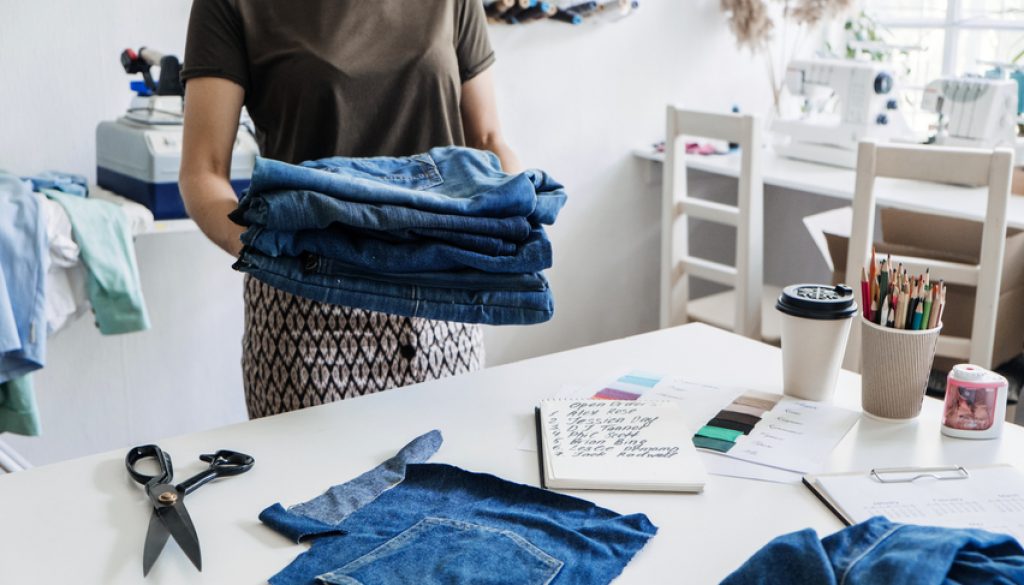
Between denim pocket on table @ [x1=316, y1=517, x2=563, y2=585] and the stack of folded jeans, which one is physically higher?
the stack of folded jeans

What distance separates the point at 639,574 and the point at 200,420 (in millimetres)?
2114

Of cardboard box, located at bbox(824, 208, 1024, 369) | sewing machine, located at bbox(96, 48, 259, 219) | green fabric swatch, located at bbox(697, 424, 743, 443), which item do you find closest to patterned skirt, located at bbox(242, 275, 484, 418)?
green fabric swatch, located at bbox(697, 424, 743, 443)

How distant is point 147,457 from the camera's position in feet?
3.67

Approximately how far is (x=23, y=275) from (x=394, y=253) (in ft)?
3.40

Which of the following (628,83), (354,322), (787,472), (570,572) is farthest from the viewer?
(628,83)

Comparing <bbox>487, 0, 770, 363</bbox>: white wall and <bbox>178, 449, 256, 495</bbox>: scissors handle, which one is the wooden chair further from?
<bbox>178, 449, 256, 495</bbox>: scissors handle

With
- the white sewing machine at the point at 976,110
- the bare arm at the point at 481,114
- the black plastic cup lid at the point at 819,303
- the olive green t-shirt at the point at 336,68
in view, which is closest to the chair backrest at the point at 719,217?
the white sewing machine at the point at 976,110

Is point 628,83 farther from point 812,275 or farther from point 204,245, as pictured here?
point 204,245

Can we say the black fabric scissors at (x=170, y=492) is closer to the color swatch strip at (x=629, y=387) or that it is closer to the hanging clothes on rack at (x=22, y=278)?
the color swatch strip at (x=629, y=387)

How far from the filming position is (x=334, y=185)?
3.66 feet

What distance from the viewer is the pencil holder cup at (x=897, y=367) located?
1.19 metres

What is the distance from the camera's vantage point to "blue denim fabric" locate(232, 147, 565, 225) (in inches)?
43.5

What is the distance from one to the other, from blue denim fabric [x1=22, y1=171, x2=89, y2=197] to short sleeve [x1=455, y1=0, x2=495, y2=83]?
0.97m

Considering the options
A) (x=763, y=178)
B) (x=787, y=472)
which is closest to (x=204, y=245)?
(x=763, y=178)
